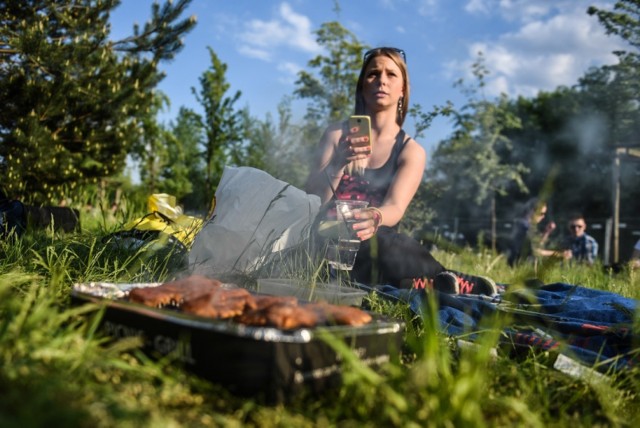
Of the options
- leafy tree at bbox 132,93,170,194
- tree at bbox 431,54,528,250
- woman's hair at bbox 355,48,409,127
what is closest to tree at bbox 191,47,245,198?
leafy tree at bbox 132,93,170,194

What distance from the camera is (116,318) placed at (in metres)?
1.30

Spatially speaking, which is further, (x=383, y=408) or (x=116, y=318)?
(x=116, y=318)

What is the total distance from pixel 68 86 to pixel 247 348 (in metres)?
7.50

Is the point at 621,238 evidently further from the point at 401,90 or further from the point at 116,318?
the point at 116,318

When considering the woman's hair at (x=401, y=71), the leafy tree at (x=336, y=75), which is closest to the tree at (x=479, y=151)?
the leafy tree at (x=336, y=75)

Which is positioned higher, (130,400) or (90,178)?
(90,178)

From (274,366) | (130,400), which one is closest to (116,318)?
(130,400)

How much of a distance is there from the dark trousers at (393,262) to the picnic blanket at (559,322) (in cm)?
43

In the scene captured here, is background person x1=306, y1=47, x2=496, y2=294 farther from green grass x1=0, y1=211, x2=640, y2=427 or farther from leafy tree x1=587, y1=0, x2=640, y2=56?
leafy tree x1=587, y1=0, x2=640, y2=56

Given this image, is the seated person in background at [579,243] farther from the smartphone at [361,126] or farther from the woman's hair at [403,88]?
the smartphone at [361,126]

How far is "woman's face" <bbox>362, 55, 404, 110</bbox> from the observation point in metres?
3.58

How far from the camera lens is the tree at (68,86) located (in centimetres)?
676

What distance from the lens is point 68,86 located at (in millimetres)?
7430

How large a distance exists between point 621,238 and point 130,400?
17.4 meters
